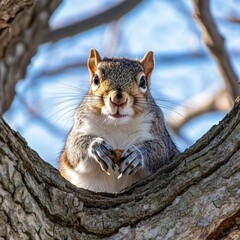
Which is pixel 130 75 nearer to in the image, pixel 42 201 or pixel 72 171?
pixel 72 171

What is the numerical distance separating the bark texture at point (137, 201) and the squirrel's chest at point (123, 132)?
0.67 metres

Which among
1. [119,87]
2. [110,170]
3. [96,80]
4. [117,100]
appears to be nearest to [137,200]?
[110,170]

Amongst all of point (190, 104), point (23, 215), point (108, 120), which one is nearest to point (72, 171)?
point (108, 120)

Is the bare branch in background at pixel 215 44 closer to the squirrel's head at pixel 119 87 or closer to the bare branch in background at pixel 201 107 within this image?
the squirrel's head at pixel 119 87

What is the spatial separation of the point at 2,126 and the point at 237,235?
0.76 metres

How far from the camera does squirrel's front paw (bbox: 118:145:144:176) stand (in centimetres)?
264

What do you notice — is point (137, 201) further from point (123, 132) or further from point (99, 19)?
point (99, 19)

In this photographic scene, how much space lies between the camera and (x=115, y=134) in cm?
297

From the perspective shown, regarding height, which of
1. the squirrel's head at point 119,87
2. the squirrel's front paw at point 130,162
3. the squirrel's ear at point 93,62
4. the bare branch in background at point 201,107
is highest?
the bare branch in background at point 201,107

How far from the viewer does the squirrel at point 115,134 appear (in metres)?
2.77

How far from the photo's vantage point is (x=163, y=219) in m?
2.16

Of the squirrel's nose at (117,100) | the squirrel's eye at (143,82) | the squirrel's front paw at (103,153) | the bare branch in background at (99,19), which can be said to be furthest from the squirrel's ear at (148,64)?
the bare branch in background at (99,19)

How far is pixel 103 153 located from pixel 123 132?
31 cm

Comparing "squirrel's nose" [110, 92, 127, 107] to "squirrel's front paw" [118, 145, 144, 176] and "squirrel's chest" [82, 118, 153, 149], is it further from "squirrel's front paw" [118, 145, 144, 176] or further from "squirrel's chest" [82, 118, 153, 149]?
"squirrel's front paw" [118, 145, 144, 176]
